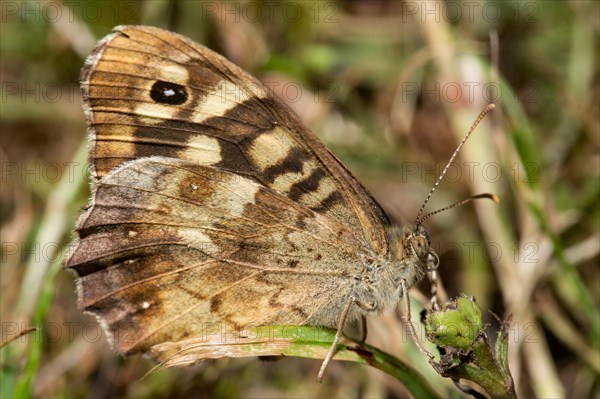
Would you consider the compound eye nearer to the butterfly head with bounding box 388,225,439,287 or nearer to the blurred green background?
the butterfly head with bounding box 388,225,439,287

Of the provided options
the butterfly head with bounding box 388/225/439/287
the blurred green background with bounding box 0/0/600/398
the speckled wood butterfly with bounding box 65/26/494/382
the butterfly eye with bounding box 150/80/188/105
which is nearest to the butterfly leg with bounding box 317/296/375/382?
the speckled wood butterfly with bounding box 65/26/494/382

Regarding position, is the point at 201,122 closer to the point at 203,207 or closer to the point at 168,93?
the point at 168,93

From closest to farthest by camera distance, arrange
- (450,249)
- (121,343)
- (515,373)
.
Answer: (121,343) → (515,373) → (450,249)

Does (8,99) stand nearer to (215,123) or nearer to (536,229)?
(215,123)

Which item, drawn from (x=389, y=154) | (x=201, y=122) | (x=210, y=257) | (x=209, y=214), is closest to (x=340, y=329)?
(x=210, y=257)

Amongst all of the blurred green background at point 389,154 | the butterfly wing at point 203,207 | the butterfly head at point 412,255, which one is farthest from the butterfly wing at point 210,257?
the blurred green background at point 389,154

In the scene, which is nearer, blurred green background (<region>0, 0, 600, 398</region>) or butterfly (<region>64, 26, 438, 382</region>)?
butterfly (<region>64, 26, 438, 382</region>)

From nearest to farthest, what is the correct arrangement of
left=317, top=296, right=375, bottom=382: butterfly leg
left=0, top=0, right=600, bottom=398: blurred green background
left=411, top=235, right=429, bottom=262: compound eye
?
left=317, top=296, right=375, bottom=382: butterfly leg
left=411, top=235, right=429, bottom=262: compound eye
left=0, top=0, right=600, bottom=398: blurred green background

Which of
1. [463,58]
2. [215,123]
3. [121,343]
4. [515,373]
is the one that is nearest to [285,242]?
[215,123]
